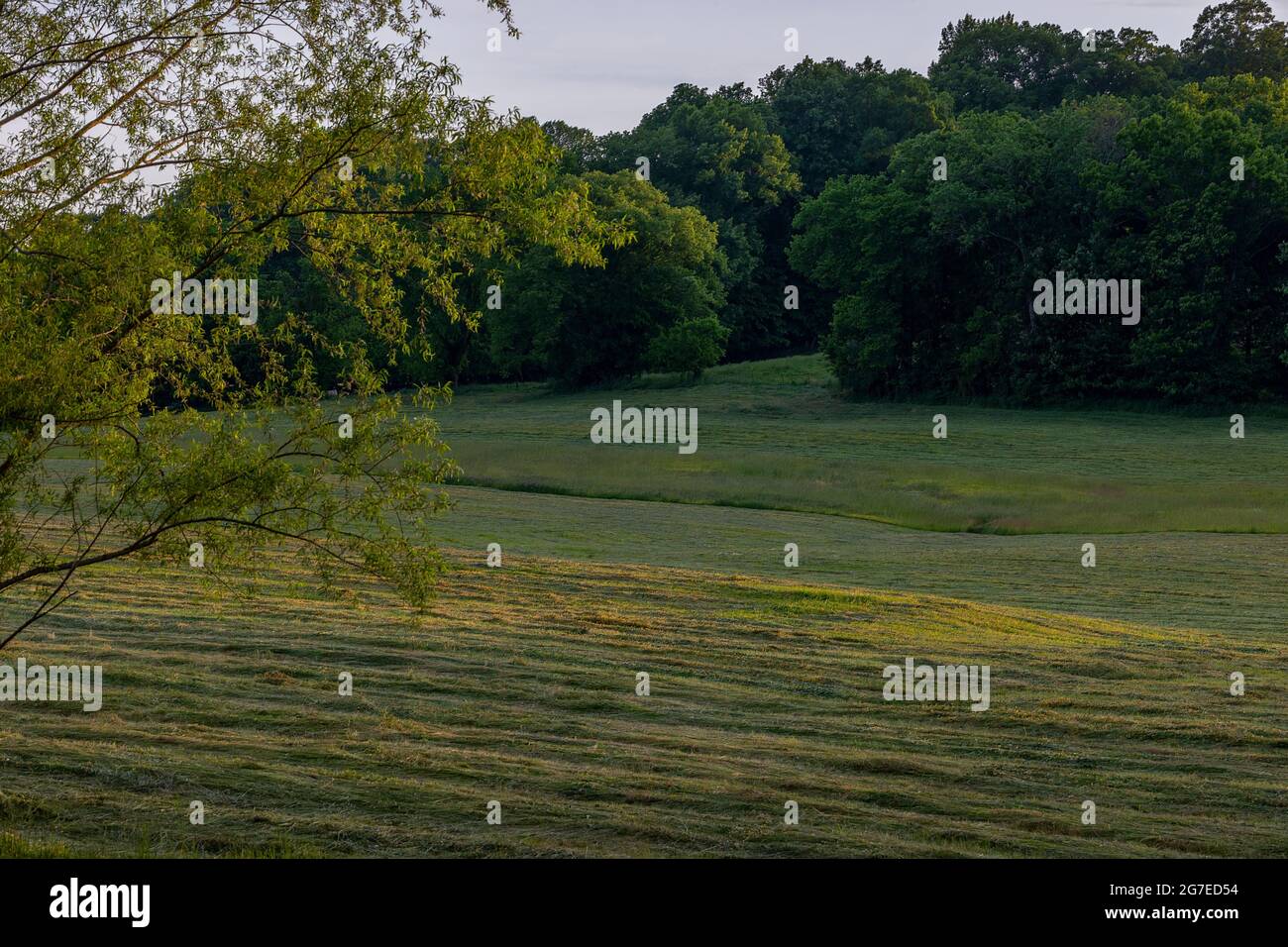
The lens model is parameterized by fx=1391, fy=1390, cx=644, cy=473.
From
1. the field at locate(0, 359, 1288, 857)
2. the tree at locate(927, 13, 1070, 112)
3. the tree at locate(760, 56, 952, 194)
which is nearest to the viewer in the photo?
the field at locate(0, 359, 1288, 857)

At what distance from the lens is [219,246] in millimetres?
9922

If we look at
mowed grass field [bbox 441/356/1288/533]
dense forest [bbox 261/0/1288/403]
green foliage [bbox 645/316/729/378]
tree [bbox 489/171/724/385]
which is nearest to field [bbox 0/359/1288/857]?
mowed grass field [bbox 441/356/1288/533]

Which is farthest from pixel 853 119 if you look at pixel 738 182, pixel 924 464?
pixel 924 464

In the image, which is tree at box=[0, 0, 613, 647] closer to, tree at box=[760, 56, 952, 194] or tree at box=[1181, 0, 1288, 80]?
tree at box=[760, 56, 952, 194]

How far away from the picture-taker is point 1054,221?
62781 mm

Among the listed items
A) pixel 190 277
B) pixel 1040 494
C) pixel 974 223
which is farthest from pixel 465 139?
pixel 974 223

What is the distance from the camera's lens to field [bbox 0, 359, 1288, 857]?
8.90 metres

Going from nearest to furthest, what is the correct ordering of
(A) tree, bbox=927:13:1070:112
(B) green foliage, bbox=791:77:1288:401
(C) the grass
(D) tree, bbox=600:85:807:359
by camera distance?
(C) the grass → (B) green foliage, bbox=791:77:1288:401 → (D) tree, bbox=600:85:807:359 → (A) tree, bbox=927:13:1070:112

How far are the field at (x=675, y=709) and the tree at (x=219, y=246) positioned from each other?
1.60 m

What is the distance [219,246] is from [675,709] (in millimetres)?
5562

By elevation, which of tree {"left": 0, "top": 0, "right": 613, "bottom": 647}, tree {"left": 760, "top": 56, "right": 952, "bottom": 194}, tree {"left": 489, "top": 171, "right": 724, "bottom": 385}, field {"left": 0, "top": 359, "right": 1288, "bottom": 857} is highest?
tree {"left": 760, "top": 56, "right": 952, "bottom": 194}

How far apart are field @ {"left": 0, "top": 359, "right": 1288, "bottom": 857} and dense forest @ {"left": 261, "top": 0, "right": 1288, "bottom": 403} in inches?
1008

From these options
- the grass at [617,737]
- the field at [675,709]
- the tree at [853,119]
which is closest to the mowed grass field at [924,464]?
the field at [675,709]
